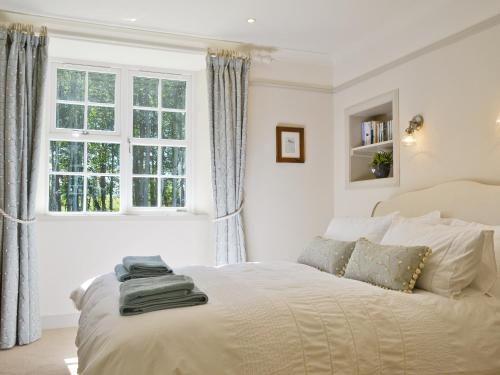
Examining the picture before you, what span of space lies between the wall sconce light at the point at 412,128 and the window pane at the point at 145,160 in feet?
7.62

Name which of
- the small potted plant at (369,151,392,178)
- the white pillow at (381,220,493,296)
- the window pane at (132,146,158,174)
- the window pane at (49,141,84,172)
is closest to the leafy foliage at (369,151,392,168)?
the small potted plant at (369,151,392,178)

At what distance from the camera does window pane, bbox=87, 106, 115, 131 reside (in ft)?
14.1

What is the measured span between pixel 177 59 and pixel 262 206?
162cm

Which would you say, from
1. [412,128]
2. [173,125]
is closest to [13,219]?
[173,125]

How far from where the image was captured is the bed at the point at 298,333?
1.67 metres

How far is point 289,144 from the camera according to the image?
179 inches

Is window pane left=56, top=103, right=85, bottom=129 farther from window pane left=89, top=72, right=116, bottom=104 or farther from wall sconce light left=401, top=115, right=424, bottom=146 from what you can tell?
wall sconce light left=401, top=115, right=424, bottom=146

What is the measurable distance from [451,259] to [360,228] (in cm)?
90

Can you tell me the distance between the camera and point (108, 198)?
4320 mm

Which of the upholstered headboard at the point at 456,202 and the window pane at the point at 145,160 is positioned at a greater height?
the window pane at the point at 145,160

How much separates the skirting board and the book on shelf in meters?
3.09

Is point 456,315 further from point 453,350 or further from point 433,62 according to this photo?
point 433,62

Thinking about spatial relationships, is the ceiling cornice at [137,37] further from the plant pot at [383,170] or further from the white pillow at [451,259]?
the white pillow at [451,259]

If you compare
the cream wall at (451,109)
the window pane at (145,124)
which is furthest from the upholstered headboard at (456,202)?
the window pane at (145,124)
